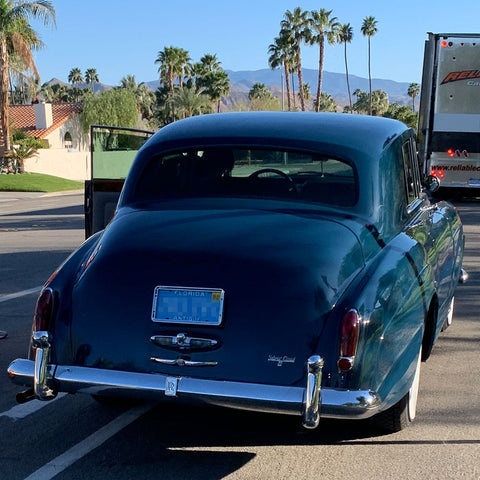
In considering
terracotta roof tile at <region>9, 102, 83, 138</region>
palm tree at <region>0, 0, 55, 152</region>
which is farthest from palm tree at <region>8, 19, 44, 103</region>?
terracotta roof tile at <region>9, 102, 83, 138</region>

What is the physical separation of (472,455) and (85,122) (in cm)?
5656

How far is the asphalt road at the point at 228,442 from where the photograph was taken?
4.23 meters

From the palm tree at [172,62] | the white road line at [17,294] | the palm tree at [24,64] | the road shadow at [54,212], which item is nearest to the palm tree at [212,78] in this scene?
the palm tree at [172,62]

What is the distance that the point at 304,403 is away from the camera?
12.7 feet

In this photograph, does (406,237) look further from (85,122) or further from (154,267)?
(85,122)

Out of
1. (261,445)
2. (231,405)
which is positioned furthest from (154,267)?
(261,445)

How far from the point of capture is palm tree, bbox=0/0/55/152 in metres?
38.6

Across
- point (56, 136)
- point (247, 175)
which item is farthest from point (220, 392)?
point (56, 136)

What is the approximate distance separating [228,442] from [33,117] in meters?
57.9

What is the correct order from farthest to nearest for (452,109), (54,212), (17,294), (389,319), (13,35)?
(13,35) < (54,212) < (452,109) < (17,294) < (389,319)

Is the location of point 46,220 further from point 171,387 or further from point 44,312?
point 171,387

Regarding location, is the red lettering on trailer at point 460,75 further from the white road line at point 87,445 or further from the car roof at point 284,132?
the white road line at point 87,445

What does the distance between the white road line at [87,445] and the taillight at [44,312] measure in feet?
2.35

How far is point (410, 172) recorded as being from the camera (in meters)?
6.00
